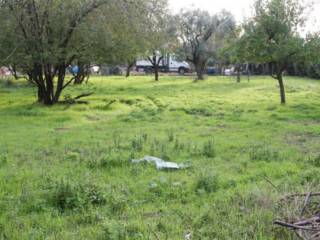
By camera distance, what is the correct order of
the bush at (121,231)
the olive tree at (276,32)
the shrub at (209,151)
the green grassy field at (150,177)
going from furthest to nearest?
the olive tree at (276,32) → the shrub at (209,151) → the green grassy field at (150,177) → the bush at (121,231)

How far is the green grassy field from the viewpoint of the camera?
525 cm

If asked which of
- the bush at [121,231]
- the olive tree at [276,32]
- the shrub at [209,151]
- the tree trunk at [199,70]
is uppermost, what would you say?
the olive tree at [276,32]

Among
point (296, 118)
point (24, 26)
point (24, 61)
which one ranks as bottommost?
point (296, 118)

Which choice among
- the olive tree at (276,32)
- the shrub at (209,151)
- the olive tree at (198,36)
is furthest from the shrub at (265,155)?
the olive tree at (198,36)

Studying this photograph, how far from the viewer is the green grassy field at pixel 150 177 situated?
525cm

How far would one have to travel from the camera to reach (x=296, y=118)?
56.5 ft

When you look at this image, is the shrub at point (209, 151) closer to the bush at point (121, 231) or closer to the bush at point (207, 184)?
the bush at point (207, 184)

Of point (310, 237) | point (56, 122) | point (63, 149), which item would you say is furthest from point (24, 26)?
point (310, 237)

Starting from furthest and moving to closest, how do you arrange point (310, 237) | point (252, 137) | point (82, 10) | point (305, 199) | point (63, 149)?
point (82, 10), point (252, 137), point (63, 149), point (305, 199), point (310, 237)

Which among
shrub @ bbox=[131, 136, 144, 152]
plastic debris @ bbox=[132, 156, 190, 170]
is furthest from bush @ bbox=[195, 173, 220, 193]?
shrub @ bbox=[131, 136, 144, 152]

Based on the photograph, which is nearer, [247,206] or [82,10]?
[247,206]

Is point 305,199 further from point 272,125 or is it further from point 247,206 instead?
point 272,125

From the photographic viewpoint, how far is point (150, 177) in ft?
25.1

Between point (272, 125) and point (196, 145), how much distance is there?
16.7 ft
